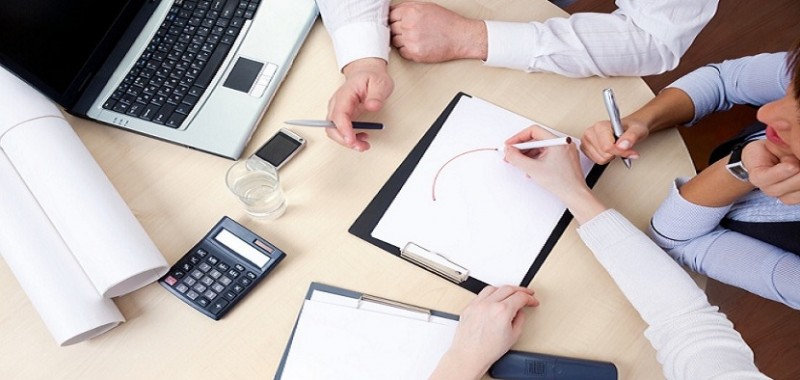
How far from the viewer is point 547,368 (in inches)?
30.4

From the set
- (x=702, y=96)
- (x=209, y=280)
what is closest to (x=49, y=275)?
(x=209, y=280)

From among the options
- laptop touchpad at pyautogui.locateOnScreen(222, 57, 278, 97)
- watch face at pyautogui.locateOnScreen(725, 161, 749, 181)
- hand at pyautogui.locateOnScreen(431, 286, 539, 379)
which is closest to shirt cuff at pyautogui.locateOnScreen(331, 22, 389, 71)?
laptop touchpad at pyautogui.locateOnScreen(222, 57, 278, 97)

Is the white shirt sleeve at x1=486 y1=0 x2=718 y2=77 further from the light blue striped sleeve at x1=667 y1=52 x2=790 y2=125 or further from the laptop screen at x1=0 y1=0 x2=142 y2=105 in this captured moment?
the laptop screen at x1=0 y1=0 x2=142 y2=105

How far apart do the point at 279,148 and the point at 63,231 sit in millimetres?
302

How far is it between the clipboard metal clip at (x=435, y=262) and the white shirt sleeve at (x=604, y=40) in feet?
1.14

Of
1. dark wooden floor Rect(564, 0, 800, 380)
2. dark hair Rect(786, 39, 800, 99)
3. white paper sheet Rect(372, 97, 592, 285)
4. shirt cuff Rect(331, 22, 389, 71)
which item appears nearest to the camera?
dark hair Rect(786, 39, 800, 99)

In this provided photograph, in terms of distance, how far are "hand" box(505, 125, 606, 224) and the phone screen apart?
0.31 metres

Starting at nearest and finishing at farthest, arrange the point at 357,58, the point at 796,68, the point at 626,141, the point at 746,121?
the point at 796,68
the point at 626,141
the point at 357,58
the point at 746,121

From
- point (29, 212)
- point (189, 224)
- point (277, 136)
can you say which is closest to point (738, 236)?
point (277, 136)

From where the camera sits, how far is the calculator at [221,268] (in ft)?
2.67

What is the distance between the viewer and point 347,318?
805 millimetres

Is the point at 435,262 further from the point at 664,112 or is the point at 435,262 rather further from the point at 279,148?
the point at 664,112

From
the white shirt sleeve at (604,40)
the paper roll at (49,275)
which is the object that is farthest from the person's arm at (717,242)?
the paper roll at (49,275)

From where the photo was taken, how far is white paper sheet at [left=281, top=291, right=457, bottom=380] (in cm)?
77
